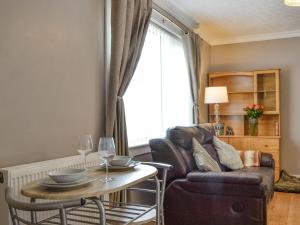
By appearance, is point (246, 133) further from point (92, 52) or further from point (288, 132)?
point (92, 52)

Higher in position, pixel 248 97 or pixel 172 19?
pixel 172 19

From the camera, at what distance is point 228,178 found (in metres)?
2.71

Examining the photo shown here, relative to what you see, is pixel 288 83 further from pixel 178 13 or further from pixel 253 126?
pixel 178 13

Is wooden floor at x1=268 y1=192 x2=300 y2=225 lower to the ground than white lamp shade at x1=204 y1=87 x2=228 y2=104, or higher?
lower

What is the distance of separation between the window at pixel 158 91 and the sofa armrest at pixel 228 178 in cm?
78

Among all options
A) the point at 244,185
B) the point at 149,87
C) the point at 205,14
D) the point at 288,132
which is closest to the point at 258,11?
the point at 205,14

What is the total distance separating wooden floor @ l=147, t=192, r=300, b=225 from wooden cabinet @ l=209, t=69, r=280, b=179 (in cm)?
83

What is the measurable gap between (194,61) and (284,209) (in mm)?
2413

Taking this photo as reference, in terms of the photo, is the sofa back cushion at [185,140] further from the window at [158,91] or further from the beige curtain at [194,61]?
the beige curtain at [194,61]

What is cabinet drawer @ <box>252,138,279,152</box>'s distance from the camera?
5.23 metres

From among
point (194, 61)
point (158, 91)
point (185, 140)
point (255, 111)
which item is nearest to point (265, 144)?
point (255, 111)

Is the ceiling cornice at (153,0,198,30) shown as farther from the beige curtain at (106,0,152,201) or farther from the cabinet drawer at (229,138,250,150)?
the cabinet drawer at (229,138,250,150)

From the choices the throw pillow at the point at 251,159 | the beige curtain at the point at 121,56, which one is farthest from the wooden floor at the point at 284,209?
the beige curtain at the point at 121,56

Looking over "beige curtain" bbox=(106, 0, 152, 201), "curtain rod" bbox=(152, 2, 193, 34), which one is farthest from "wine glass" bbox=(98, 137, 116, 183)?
"curtain rod" bbox=(152, 2, 193, 34)
